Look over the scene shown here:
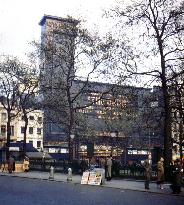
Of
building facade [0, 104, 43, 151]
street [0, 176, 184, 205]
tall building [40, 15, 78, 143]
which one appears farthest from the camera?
building facade [0, 104, 43, 151]

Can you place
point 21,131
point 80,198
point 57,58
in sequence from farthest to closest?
point 21,131 → point 57,58 → point 80,198

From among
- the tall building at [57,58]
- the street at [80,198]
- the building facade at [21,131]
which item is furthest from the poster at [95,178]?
the building facade at [21,131]

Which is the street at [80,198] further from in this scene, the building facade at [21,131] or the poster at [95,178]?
the building facade at [21,131]

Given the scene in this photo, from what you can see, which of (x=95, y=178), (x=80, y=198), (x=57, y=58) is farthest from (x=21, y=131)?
(x=80, y=198)

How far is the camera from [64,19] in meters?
44.3

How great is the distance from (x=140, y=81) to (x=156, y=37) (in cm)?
340

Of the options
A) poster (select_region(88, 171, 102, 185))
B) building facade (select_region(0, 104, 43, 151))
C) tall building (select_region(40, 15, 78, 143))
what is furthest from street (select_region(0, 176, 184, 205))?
building facade (select_region(0, 104, 43, 151))

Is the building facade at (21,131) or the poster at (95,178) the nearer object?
the poster at (95,178)

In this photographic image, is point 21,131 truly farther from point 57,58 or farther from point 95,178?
point 95,178

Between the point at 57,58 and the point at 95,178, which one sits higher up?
the point at 57,58

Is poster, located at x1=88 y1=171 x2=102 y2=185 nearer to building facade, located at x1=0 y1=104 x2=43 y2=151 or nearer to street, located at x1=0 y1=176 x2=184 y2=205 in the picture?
street, located at x1=0 y1=176 x2=184 y2=205

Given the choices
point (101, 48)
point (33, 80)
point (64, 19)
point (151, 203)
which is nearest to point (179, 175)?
point (151, 203)

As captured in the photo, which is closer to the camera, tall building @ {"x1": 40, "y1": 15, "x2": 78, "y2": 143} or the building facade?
tall building @ {"x1": 40, "y1": 15, "x2": 78, "y2": 143}

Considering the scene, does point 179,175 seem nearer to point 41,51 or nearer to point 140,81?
point 140,81
